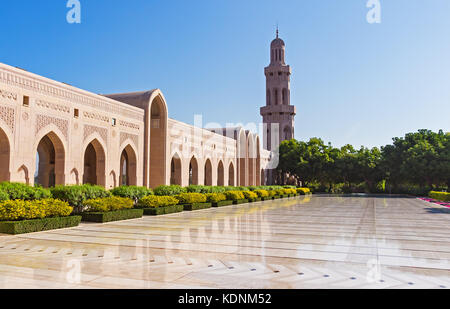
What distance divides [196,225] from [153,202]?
13.2ft

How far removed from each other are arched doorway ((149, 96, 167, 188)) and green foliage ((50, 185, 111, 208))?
9.66 meters

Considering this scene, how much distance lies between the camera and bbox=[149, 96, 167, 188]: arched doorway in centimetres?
2236

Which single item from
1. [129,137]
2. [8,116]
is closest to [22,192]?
[8,116]

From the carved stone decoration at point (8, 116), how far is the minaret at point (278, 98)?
41.1m

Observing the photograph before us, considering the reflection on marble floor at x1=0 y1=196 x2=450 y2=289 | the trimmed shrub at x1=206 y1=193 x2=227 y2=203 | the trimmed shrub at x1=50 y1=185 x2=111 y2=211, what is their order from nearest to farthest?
the reflection on marble floor at x1=0 y1=196 x2=450 y2=289 → the trimmed shrub at x1=50 y1=185 x2=111 y2=211 → the trimmed shrub at x1=206 y1=193 x2=227 y2=203

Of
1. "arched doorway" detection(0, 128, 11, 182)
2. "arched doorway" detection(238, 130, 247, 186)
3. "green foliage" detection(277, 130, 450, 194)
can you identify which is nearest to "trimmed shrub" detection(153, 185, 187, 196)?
"arched doorway" detection(0, 128, 11, 182)

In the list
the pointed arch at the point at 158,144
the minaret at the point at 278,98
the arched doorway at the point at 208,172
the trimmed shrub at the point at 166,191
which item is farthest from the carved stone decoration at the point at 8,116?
the minaret at the point at 278,98

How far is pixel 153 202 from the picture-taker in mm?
14109

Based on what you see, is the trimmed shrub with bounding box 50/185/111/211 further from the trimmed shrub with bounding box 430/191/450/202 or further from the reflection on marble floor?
the trimmed shrub with bounding box 430/191/450/202

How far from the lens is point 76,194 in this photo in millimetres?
11781

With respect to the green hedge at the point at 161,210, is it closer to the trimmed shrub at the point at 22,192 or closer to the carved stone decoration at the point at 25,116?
the trimmed shrub at the point at 22,192

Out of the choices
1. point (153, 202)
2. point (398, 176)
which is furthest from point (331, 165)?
point (153, 202)

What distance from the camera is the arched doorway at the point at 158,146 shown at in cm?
2236
